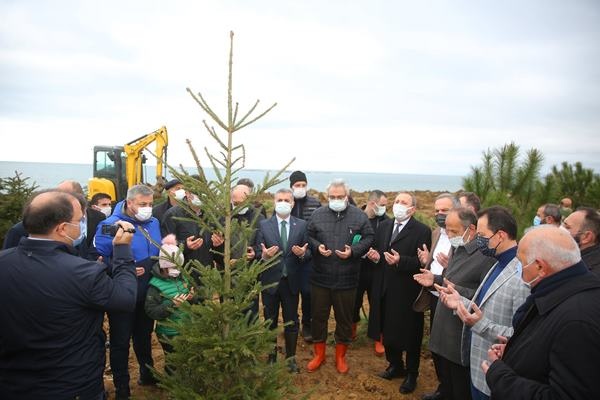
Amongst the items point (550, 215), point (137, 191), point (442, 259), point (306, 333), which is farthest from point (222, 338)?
point (550, 215)

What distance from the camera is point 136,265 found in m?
4.53

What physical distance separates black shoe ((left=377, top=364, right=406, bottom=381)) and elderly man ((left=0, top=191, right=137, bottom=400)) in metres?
4.00

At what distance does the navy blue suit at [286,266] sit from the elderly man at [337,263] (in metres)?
0.24

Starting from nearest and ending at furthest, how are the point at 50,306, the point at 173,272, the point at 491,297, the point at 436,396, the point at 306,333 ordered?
the point at 50,306
the point at 491,297
the point at 173,272
the point at 436,396
the point at 306,333

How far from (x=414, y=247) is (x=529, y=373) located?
10.3 feet

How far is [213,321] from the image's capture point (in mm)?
2916

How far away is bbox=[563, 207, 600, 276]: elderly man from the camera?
4281mm

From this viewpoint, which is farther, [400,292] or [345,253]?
[345,253]

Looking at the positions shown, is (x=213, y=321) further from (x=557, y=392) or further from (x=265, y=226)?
(x=265, y=226)

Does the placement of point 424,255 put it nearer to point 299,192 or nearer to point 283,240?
point 283,240

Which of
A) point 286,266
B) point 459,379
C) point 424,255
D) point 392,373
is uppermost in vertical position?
point 424,255

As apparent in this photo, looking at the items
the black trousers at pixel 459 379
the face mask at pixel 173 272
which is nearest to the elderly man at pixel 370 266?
the black trousers at pixel 459 379

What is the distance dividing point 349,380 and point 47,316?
13.7 ft

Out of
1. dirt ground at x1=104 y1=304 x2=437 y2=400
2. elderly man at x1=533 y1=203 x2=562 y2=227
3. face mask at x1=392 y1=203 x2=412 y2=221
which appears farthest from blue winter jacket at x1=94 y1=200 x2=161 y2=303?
elderly man at x1=533 y1=203 x2=562 y2=227
